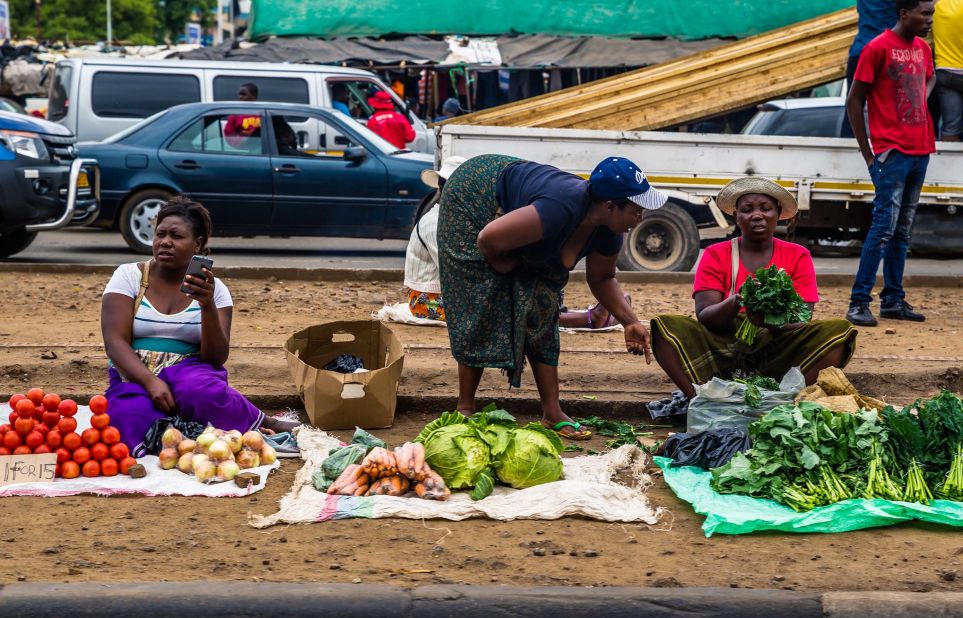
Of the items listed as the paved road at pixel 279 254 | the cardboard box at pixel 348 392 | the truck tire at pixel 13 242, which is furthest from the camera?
the paved road at pixel 279 254

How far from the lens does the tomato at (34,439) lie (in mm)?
4551

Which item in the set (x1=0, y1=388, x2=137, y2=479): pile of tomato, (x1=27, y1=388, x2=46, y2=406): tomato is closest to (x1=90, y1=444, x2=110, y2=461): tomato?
(x1=0, y1=388, x2=137, y2=479): pile of tomato

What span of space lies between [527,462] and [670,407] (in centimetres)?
153

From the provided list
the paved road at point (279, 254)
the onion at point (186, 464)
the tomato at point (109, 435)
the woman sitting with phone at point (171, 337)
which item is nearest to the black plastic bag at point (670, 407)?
the woman sitting with phone at point (171, 337)

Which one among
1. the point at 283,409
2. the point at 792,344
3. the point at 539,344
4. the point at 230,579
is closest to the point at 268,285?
the point at 283,409

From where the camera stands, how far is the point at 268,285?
360 inches

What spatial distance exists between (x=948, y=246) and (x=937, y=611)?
26.7 feet

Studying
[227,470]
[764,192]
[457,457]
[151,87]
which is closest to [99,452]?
[227,470]

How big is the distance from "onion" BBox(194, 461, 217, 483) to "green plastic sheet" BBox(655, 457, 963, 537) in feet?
6.31

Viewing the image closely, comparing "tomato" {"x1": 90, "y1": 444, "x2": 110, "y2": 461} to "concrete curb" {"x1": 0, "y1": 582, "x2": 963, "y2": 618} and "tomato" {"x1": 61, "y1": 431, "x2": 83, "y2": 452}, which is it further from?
"concrete curb" {"x1": 0, "y1": 582, "x2": 963, "y2": 618}

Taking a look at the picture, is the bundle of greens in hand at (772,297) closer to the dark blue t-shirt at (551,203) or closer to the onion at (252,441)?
the dark blue t-shirt at (551,203)

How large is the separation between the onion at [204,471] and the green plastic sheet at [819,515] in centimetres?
A: 192

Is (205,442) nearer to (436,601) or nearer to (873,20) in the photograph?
(436,601)

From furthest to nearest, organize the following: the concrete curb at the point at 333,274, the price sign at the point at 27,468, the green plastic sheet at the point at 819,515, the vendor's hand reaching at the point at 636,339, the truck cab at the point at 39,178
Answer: the truck cab at the point at 39,178 < the concrete curb at the point at 333,274 < the vendor's hand reaching at the point at 636,339 < the price sign at the point at 27,468 < the green plastic sheet at the point at 819,515
